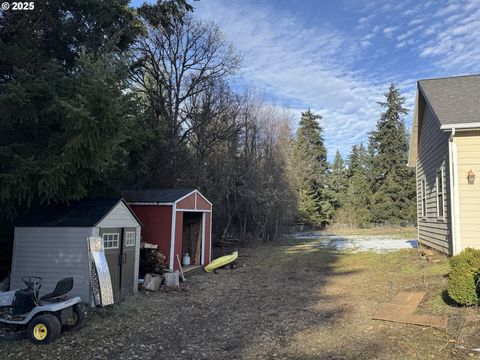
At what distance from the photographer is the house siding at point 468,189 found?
10.3 metres

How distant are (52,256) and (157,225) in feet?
15.0

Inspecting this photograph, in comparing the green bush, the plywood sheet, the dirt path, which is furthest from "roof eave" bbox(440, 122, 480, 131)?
the plywood sheet

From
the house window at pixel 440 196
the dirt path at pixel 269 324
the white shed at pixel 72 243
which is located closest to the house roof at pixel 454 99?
the house window at pixel 440 196

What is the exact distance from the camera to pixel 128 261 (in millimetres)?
9500

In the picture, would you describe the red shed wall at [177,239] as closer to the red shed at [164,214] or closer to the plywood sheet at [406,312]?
the red shed at [164,214]

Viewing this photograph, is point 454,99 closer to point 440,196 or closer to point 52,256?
point 440,196

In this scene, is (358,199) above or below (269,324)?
above

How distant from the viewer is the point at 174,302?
9102 millimetres

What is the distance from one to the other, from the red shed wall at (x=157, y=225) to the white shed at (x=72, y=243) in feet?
10.1

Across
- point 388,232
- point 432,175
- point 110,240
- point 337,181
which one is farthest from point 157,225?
point 337,181

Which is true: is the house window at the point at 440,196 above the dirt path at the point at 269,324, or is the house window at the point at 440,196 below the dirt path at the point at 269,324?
above

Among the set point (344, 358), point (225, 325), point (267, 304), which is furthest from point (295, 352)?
point (267, 304)

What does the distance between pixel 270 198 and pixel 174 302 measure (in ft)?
59.7

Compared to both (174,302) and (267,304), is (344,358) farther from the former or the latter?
(174,302)
